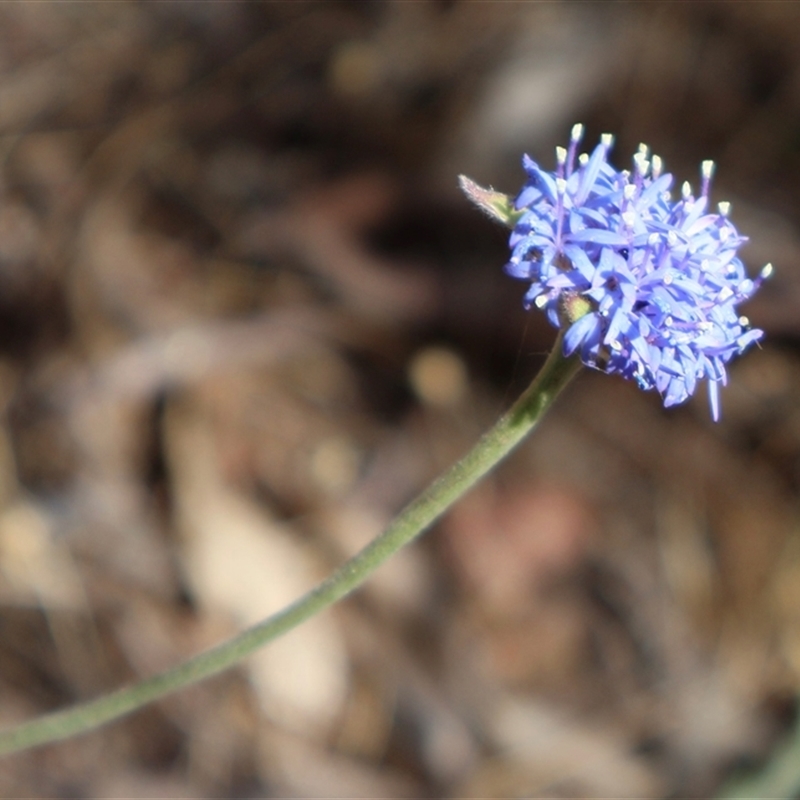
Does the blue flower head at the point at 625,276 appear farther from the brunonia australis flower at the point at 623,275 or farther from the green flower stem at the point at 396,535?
the green flower stem at the point at 396,535

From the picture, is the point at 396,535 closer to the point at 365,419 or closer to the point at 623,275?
the point at 623,275

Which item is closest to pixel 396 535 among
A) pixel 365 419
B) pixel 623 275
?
pixel 623 275

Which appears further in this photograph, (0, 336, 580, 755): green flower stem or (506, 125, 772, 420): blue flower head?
(506, 125, 772, 420): blue flower head

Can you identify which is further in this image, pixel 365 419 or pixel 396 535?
pixel 365 419

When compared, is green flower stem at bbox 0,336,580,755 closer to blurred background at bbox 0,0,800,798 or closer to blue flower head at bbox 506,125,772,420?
blue flower head at bbox 506,125,772,420

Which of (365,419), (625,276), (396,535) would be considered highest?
(365,419)

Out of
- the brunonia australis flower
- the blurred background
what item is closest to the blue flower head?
the brunonia australis flower

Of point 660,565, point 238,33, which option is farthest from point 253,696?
point 238,33
